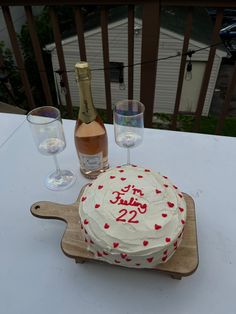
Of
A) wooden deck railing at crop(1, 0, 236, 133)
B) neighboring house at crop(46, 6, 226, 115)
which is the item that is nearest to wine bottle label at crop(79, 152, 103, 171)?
wooden deck railing at crop(1, 0, 236, 133)

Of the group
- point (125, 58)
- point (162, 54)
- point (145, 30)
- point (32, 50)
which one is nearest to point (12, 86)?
point (32, 50)

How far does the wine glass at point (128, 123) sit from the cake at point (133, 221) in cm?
18

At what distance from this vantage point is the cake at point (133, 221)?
39 cm

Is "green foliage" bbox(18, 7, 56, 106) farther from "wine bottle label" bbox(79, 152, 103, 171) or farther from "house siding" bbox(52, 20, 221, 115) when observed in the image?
"wine bottle label" bbox(79, 152, 103, 171)

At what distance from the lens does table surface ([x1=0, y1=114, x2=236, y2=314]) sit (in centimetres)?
45

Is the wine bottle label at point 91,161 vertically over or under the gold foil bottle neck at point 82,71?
under

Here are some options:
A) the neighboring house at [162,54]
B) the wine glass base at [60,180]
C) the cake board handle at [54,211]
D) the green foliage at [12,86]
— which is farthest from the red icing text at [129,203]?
the neighboring house at [162,54]

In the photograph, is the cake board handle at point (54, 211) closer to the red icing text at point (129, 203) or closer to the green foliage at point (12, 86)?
the red icing text at point (129, 203)

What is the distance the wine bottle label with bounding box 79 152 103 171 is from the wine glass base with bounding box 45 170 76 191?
5 cm

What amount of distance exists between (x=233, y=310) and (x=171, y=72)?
5746mm

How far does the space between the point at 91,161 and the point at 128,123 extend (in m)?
0.12

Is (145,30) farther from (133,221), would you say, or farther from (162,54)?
(162,54)

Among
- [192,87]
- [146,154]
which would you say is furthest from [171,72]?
[146,154]

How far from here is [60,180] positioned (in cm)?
65
